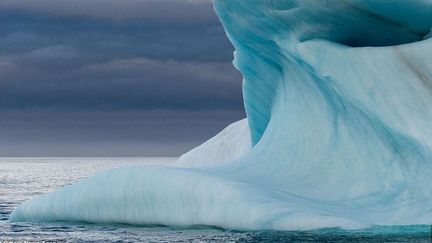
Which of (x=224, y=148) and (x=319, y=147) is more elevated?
(x=224, y=148)

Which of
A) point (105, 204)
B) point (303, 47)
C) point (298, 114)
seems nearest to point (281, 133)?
point (298, 114)

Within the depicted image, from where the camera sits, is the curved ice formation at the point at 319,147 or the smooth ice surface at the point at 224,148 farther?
the smooth ice surface at the point at 224,148

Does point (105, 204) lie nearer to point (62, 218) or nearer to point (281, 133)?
point (62, 218)

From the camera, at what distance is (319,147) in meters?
24.2

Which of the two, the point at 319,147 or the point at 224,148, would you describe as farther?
the point at 224,148

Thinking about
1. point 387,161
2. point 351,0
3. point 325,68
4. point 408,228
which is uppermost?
point 351,0

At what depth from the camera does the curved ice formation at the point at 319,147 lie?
856 inches

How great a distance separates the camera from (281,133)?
25.3m

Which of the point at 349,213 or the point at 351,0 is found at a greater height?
the point at 351,0

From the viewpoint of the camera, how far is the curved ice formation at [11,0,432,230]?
2173cm

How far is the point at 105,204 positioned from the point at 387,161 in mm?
6385

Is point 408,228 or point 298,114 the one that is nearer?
point 408,228

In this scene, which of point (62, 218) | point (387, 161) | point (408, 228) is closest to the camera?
point (408, 228)

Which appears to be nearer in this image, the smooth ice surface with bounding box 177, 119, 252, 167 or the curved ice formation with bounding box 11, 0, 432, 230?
the curved ice formation with bounding box 11, 0, 432, 230
